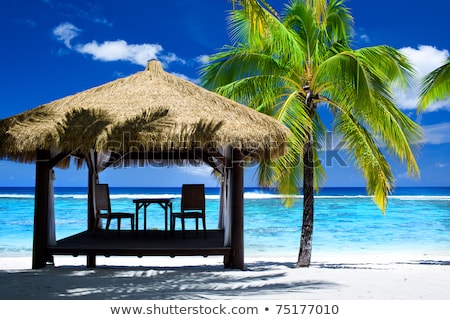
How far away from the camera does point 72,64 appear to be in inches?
1649

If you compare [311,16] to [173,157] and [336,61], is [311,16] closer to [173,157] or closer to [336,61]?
[336,61]

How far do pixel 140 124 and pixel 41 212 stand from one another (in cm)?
173

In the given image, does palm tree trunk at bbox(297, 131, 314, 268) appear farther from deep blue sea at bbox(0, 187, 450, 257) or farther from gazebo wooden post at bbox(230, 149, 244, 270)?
deep blue sea at bbox(0, 187, 450, 257)

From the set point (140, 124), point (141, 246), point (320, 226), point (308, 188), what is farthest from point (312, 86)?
point (320, 226)

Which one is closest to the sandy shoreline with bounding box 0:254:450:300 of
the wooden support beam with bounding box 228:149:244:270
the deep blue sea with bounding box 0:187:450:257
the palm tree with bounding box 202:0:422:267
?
the wooden support beam with bounding box 228:149:244:270

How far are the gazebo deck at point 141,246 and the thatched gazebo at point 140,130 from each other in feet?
0.78

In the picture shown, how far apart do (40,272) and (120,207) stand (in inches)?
918

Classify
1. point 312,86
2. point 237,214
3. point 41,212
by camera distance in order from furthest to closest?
1. point 312,86
2. point 41,212
3. point 237,214

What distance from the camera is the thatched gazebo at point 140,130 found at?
247 inches

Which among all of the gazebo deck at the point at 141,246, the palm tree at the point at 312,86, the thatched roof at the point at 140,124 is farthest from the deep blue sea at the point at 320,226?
the thatched roof at the point at 140,124

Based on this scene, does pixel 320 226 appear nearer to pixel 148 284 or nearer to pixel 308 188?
pixel 308 188

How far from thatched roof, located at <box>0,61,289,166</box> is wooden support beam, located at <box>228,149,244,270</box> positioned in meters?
0.29

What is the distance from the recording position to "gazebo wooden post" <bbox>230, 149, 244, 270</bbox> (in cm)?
668

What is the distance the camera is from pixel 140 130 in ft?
20.7
